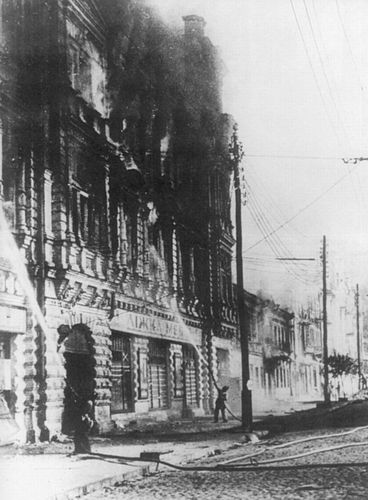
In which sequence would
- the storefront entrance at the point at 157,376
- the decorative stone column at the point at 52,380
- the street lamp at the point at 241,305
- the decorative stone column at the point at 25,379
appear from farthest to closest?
the street lamp at the point at 241,305
the storefront entrance at the point at 157,376
the decorative stone column at the point at 52,380
the decorative stone column at the point at 25,379

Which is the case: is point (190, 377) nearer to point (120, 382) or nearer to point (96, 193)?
point (120, 382)

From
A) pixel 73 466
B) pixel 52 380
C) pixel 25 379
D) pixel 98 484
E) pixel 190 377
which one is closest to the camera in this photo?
pixel 98 484

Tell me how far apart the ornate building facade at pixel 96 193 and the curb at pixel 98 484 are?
281 cm

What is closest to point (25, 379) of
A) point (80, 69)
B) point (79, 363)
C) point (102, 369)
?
point (79, 363)

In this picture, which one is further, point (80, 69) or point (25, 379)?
point (80, 69)

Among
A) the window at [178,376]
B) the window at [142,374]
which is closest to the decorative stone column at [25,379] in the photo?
the window at [142,374]

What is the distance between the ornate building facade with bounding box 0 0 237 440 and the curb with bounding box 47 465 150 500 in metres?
2.81

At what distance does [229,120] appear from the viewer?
11508 mm

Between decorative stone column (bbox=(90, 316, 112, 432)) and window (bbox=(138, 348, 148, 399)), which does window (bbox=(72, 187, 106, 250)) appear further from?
window (bbox=(138, 348, 148, 399))

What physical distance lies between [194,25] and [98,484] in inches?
220

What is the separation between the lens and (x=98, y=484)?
311 inches

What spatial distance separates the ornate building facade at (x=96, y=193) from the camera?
10891mm

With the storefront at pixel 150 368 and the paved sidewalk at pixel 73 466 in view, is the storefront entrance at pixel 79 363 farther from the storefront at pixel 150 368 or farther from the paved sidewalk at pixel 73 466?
the paved sidewalk at pixel 73 466

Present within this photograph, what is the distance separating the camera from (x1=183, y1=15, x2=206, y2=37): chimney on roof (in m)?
9.40
